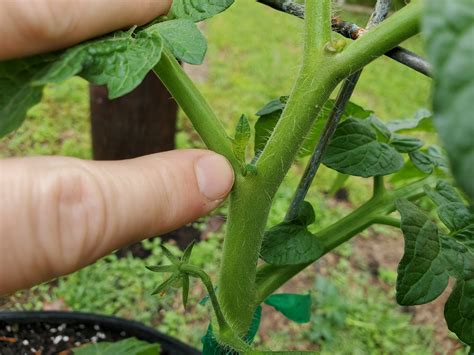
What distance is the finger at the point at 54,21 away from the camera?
43 centimetres

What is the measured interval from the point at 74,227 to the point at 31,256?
1.6 inches

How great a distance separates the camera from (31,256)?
1.46 ft

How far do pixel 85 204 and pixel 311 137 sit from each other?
1.31 ft

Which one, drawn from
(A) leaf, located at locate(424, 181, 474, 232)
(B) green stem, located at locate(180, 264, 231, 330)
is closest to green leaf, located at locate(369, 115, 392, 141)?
(A) leaf, located at locate(424, 181, 474, 232)

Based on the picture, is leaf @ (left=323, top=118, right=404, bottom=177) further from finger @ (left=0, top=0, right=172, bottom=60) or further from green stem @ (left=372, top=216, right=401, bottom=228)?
finger @ (left=0, top=0, right=172, bottom=60)

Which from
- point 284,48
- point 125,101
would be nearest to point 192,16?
point 125,101

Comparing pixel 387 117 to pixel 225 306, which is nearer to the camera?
pixel 225 306

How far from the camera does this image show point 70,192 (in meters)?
0.45

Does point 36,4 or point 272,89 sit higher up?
point 36,4

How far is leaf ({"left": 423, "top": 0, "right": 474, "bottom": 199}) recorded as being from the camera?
278 millimetres

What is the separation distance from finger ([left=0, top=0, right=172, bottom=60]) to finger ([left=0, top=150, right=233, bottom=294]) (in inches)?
3.7

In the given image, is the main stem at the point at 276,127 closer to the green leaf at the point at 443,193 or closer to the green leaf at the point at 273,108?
the green leaf at the point at 273,108

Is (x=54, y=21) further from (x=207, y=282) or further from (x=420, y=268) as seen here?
(x=420, y=268)

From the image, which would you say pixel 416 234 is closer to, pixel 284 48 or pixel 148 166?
pixel 148 166
